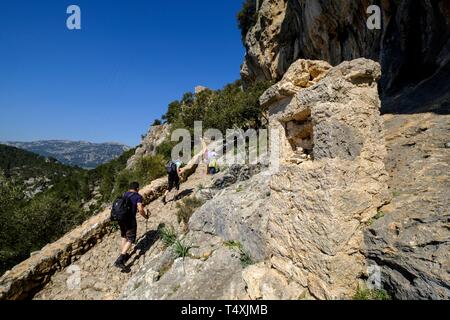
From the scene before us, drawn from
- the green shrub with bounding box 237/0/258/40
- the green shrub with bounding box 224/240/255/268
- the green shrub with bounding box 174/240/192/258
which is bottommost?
the green shrub with bounding box 174/240/192/258

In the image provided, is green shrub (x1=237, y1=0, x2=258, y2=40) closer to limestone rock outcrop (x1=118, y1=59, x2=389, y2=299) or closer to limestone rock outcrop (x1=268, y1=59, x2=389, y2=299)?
limestone rock outcrop (x1=118, y1=59, x2=389, y2=299)

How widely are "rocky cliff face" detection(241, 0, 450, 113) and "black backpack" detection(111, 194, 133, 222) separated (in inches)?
303

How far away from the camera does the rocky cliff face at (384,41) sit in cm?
764

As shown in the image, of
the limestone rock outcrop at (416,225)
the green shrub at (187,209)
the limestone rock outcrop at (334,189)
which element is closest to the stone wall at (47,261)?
the green shrub at (187,209)

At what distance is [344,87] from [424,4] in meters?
9.78

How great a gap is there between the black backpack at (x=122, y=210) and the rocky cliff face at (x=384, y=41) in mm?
7689

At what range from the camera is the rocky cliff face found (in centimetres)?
764

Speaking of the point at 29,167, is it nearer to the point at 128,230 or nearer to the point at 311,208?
the point at 128,230

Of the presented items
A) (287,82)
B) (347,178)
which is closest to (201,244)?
(347,178)

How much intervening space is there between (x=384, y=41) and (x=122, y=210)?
1395 cm

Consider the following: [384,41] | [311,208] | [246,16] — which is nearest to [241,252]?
[311,208]

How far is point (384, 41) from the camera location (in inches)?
472

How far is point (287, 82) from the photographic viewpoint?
4.50 meters

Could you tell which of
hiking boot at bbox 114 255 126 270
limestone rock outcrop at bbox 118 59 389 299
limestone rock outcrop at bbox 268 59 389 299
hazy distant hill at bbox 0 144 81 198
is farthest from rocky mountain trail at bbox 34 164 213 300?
hazy distant hill at bbox 0 144 81 198
